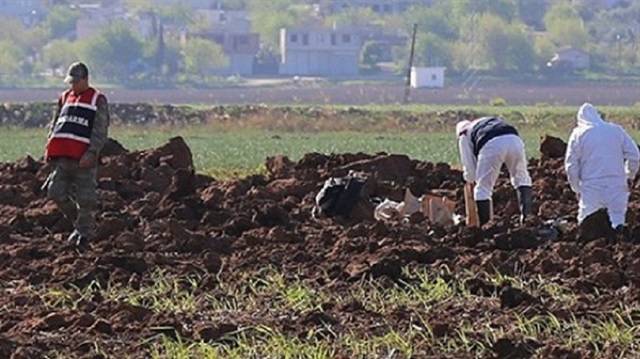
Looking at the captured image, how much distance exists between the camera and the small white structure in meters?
110

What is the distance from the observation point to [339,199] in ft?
67.2

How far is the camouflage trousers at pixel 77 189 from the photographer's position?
1738 centimetres

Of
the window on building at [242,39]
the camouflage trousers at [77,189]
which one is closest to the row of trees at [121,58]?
the window on building at [242,39]

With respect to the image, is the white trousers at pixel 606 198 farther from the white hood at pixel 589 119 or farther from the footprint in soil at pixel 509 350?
the footprint in soil at pixel 509 350

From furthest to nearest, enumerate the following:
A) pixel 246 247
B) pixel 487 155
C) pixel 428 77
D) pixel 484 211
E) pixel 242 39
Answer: pixel 242 39
pixel 428 77
pixel 484 211
pixel 487 155
pixel 246 247

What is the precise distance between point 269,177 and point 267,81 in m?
96.2

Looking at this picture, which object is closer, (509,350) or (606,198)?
(509,350)

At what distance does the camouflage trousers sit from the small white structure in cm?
9107

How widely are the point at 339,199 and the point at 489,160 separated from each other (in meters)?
2.36

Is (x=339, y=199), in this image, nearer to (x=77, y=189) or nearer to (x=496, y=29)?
(x=77, y=189)

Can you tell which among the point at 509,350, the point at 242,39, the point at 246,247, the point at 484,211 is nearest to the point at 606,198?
the point at 484,211

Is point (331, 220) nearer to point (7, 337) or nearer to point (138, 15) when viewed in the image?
point (7, 337)

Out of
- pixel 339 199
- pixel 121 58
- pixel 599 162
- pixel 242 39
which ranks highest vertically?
pixel 599 162

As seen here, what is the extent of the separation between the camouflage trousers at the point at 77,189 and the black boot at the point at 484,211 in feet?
12.2
